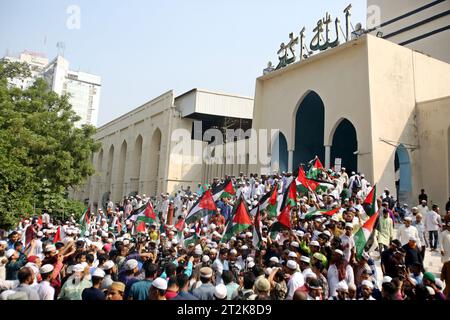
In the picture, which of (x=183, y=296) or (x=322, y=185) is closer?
(x=183, y=296)

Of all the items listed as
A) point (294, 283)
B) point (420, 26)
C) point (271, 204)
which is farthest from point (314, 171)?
point (420, 26)

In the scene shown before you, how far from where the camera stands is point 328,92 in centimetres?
1625

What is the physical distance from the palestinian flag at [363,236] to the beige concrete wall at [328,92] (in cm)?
874

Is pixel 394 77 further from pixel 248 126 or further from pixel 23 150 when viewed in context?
pixel 23 150

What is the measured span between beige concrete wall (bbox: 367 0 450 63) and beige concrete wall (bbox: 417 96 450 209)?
9003 millimetres

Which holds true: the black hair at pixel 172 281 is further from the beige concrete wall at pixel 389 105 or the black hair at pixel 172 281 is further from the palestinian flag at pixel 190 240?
the beige concrete wall at pixel 389 105

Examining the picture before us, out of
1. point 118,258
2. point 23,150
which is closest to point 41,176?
point 23,150

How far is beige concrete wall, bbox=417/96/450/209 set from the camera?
14094 millimetres

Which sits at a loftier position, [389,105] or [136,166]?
[389,105]

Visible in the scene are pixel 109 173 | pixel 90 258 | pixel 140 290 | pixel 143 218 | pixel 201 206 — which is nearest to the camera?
pixel 140 290

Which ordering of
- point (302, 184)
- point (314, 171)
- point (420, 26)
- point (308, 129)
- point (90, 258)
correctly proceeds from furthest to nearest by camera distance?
point (420, 26) < point (308, 129) < point (314, 171) < point (302, 184) < point (90, 258)

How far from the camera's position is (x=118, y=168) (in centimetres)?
3359

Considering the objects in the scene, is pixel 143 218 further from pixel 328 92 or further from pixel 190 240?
pixel 328 92

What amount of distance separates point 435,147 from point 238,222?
38.8ft
